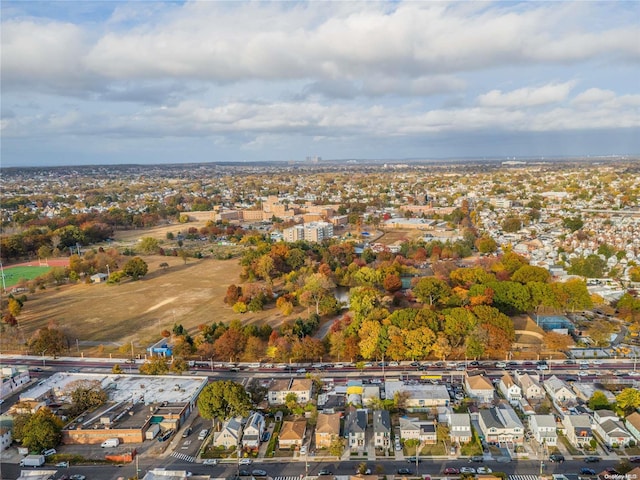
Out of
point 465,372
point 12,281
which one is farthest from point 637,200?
point 12,281

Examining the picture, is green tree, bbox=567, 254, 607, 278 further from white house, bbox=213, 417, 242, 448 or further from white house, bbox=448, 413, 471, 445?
white house, bbox=213, 417, 242, 448

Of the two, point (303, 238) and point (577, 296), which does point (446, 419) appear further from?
point (303, 238)

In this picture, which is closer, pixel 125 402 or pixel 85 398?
pixel 85 398

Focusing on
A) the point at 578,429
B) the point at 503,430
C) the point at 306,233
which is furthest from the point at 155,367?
the point at 306,233

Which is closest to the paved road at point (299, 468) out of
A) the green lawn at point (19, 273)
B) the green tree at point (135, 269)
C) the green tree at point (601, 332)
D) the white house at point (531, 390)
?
the white house at point (531, 390)

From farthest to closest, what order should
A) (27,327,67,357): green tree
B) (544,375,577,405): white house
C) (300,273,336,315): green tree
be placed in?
1. (300,273,336,315): green tree
2. (27,327,67,357): green tree
3. (544,375,577,405): white house

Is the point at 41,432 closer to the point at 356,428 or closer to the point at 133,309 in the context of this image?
the point at 356,428

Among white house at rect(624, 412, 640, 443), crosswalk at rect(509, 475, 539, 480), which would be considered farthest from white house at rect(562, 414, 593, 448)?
crosswalk at rect(509, 475, 539, 480)
